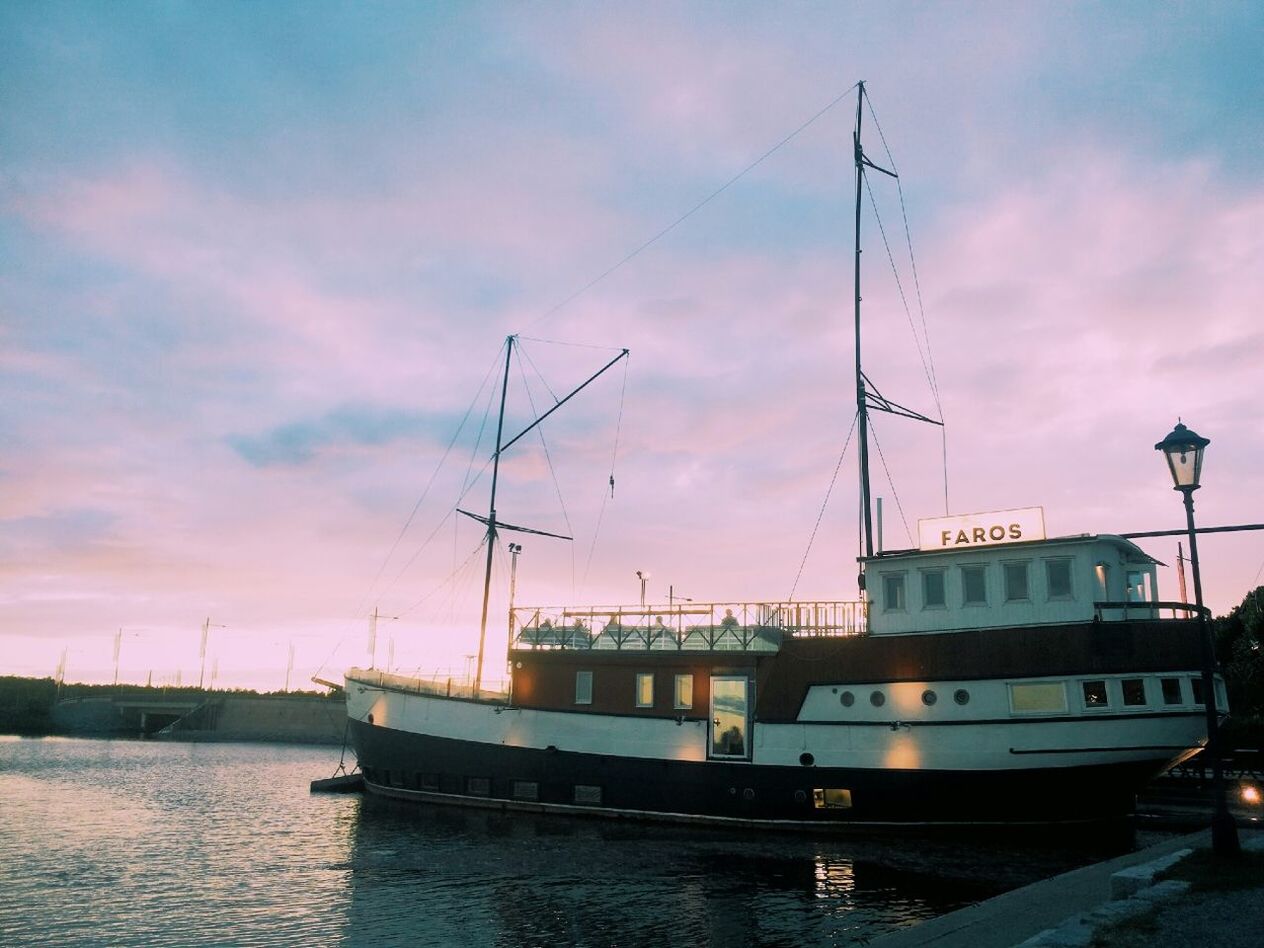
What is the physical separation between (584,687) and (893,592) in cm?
1159

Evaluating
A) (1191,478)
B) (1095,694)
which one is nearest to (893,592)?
(1095,694)

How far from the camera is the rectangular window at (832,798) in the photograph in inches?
1072

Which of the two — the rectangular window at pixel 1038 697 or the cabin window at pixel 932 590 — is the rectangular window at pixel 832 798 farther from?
the cabin window at pixel 932 590

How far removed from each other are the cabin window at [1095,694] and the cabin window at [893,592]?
223 inches

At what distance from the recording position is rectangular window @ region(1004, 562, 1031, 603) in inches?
1042

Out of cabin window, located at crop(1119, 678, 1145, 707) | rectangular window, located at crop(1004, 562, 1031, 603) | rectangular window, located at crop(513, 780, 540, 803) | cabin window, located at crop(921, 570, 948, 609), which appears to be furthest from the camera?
rectangular window, located at crop(513, 780, 540, 803)

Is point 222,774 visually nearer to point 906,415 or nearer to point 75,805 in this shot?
point 75,805

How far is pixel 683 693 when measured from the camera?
99.6 feet

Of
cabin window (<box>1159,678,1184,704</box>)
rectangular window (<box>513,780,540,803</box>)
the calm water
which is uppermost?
cabin window (<box>1159,678,1184,704</box>)

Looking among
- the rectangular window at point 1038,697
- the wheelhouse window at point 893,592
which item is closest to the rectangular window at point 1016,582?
the rectangular window at point 1038,697

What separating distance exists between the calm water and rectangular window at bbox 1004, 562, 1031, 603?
23.2ft

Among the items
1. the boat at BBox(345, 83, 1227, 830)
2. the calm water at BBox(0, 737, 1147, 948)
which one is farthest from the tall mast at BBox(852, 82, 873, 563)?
the calm water at BBox(0, 737, 1147, 948)

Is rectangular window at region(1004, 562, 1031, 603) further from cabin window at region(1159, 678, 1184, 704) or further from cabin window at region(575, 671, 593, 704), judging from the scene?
cabin window at region(575, 671, 593, 704)

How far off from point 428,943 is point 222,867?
11.9m
